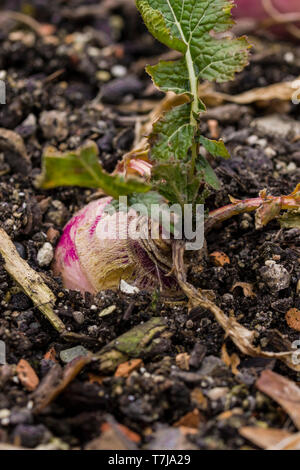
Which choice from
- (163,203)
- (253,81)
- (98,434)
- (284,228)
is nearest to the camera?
(98,434)

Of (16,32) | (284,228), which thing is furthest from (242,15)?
(284,228)

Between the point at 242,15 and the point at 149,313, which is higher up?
the point at 242,15

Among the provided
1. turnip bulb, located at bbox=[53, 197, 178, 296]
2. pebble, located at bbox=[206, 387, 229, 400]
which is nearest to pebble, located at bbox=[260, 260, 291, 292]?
turnip bulb, located at bbox=[53, 197, 178, 296]

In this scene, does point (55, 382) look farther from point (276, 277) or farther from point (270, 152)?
point (270, 152)

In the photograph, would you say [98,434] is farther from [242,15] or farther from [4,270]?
[242,15]

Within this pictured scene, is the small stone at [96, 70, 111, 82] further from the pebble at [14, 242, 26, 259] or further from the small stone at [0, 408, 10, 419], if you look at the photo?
the small stone at [0, 408, 10, 419]
